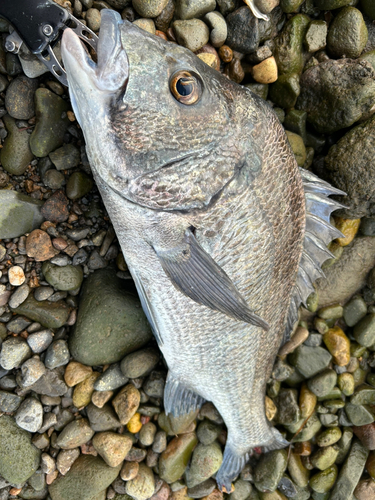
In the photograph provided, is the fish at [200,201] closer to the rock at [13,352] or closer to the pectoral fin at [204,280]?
the pectoral fin at [204,280]

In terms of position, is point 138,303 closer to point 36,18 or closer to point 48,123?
point 48,123

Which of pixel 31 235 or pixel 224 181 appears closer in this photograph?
pixel 224 181

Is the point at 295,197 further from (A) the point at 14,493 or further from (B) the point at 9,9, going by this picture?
(A) the point at 14,493

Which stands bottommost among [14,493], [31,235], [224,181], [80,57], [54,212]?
[14,493]

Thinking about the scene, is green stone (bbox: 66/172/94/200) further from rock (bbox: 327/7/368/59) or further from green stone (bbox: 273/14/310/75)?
rock (bbox: 327/7/368/59)

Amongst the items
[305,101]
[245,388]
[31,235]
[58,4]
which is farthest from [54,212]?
[305,101]

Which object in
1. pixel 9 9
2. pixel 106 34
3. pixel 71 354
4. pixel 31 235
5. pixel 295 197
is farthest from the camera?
pixel 71 354

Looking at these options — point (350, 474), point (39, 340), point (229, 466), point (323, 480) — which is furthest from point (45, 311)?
point (350, 474)

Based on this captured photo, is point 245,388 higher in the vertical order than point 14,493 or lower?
higher
